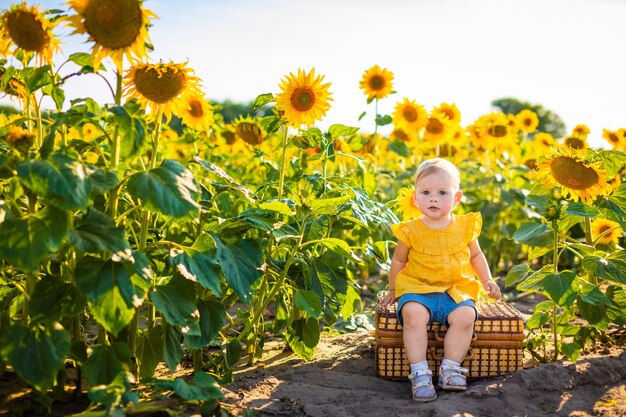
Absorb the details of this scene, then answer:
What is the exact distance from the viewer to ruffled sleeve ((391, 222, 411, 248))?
3.24 metres

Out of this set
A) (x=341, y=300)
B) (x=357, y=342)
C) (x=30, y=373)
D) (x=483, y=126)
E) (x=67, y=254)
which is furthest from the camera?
(x=483, y=126)

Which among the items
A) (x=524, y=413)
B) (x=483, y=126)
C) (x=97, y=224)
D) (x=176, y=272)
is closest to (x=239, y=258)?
(x=176, y=272)

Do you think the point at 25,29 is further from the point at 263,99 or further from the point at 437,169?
the point at 437,169

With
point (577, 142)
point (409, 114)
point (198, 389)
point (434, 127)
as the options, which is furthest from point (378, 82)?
point (198, 389)

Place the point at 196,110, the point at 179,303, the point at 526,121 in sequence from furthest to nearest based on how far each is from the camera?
the point at 526,121
the point at 196,110
the point at 179,303

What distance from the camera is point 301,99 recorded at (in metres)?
3.34

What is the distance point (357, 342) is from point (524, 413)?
1.21 metres

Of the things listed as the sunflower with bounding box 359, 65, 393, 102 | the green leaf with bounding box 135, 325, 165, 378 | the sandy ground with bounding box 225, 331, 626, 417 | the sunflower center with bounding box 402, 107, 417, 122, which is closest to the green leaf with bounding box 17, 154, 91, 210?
the green leaf with bounding box 135, 325, 165, 378

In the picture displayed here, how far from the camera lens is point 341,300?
3.14m

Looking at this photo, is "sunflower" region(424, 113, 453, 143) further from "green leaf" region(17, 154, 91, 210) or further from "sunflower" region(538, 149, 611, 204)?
"green leaf" region(17, 154, 91, 210)

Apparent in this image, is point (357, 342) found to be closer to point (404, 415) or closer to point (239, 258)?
point (404, 415)

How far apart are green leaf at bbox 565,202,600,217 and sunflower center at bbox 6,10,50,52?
2247 mm

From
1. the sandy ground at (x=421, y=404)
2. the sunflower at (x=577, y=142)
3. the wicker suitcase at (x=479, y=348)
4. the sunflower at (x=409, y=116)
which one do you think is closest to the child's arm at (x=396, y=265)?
the wicker suitcase at (x=479, y=348)

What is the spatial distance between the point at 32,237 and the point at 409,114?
4216 millimetres
